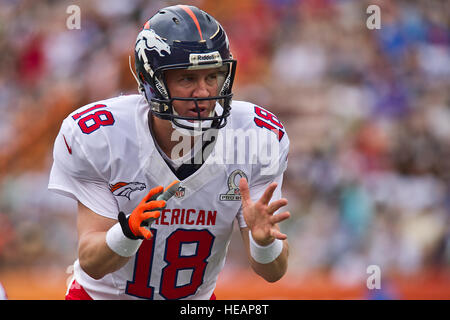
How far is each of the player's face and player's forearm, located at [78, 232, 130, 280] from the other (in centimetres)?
60

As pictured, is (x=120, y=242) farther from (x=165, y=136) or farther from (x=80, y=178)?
(x=165, y=136)

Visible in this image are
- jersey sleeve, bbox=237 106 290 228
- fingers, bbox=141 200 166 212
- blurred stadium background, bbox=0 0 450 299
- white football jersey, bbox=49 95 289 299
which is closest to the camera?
fingers, bbox=141 200 166 212

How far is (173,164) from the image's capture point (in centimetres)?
306

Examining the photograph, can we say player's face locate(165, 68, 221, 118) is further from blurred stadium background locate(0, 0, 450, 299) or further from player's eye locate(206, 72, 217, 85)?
blurred stadium background locate(0, 0, 450, 299)

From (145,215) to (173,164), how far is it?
492 mm

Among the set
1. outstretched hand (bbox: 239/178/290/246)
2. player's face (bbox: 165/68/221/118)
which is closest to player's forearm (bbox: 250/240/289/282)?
outstretched hand (bbox: 239/178/290/246)

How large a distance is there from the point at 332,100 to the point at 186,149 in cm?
448

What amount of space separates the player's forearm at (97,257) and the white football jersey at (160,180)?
14 cm

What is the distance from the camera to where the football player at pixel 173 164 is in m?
2.95

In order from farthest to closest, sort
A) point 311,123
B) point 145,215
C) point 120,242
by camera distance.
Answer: point 311,123, point 120,242, point 145,215

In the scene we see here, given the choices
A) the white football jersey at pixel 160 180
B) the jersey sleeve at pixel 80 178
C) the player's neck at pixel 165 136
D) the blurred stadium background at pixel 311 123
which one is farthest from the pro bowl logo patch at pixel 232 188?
the blurred stadium background at pixel 311 123

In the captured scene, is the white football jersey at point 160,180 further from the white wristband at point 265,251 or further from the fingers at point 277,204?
the fingers at point 277,204

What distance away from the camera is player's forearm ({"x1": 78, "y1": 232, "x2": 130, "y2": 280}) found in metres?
2.79

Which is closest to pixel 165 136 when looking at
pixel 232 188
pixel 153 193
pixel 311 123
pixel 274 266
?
pixel 232 188
